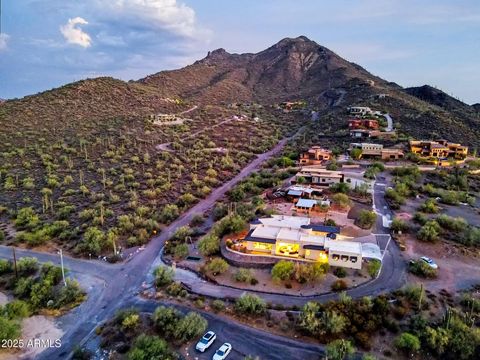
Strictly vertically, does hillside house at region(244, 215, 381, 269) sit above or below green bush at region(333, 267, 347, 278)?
above

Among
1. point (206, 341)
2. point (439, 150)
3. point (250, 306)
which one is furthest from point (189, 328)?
point (439, 150)

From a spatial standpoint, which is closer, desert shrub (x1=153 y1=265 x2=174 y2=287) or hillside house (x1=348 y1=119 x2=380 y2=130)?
desert shrub (x1=153 y1=265 x2=174 y2=287)

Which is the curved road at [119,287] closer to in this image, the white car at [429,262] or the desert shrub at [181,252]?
the white car at [429,262]

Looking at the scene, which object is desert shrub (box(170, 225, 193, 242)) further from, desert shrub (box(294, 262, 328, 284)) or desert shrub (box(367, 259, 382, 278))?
desert shrub (box(367, 259, 382, 278))

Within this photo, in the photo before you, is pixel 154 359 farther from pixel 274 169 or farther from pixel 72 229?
pixel 274 169

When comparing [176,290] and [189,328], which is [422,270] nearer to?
[189,328]

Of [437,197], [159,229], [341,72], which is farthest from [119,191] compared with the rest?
[341,72]

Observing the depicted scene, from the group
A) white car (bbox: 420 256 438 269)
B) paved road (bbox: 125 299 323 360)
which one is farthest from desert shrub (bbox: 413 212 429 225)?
paved road (bbox: 125 299 323 360)
